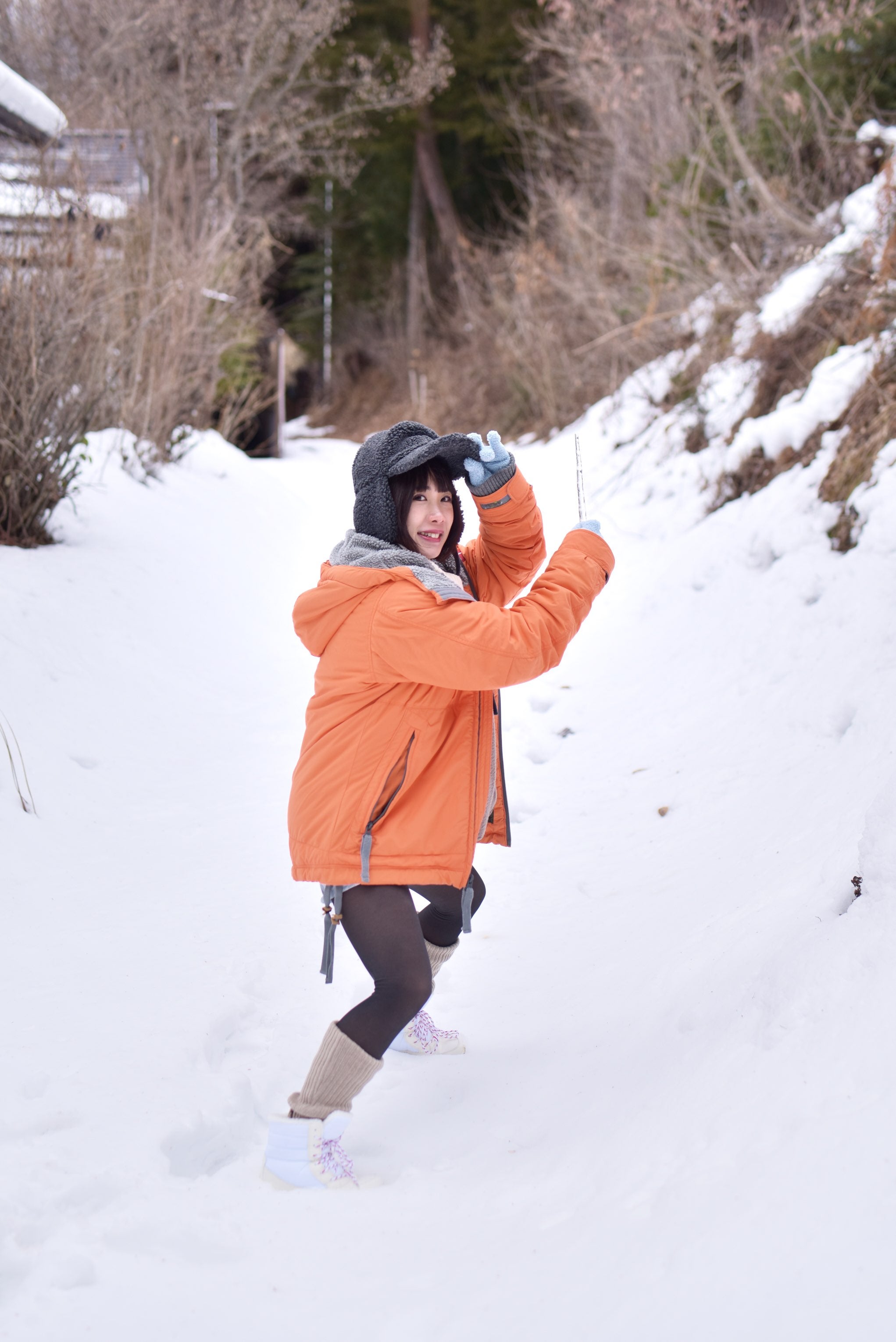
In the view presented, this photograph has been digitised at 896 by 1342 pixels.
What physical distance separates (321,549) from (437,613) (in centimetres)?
637

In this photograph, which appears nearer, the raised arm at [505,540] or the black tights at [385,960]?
the black tights at [385,960]

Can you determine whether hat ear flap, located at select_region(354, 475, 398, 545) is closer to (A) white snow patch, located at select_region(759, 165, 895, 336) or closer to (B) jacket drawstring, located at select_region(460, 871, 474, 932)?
(B) jacket drawstring, located at select_region(460, 871, 474, 932)

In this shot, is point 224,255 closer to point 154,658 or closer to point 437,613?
point 154,658

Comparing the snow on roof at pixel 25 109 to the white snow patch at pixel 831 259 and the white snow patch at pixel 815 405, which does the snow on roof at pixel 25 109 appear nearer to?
the white snow patch at pixel 815 405

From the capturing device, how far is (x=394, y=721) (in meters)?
2.06

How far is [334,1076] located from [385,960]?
0.24 meters

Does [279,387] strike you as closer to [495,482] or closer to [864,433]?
[864,433]

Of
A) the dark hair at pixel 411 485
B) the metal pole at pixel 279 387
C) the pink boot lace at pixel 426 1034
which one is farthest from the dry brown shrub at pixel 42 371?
the metal pole at pixel 279 387

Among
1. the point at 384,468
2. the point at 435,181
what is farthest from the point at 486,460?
the point at 435,181

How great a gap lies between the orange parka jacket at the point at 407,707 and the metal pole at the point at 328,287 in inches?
846

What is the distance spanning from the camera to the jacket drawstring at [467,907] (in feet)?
7.45

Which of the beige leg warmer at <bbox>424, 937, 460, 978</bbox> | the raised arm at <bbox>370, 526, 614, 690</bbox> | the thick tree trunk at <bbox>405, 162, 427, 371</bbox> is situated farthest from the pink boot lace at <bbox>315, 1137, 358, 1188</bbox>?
the thick tree trunk at <bbox>405, 162, 427, 371</bbox>

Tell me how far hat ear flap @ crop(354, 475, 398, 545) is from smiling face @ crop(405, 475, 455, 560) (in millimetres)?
39

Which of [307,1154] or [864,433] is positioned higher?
[864,433]
